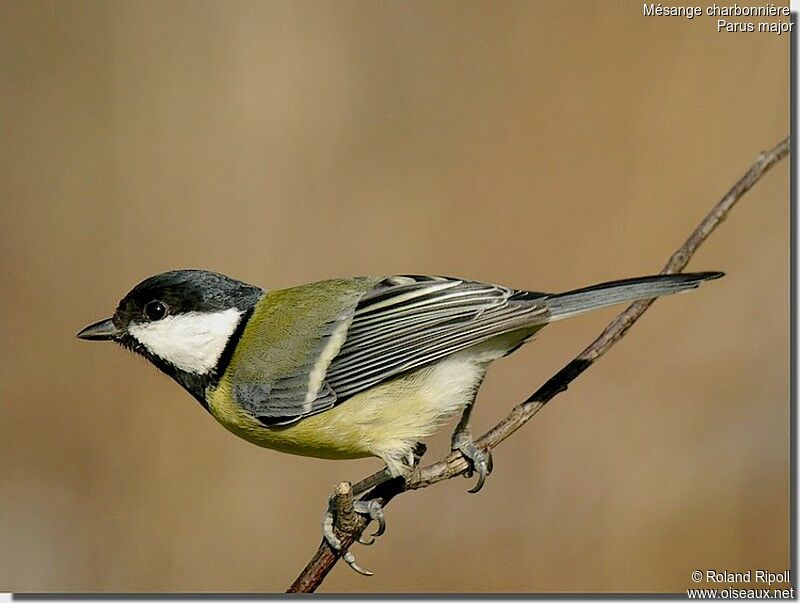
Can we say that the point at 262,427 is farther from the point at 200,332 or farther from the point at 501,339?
the point at 501,339

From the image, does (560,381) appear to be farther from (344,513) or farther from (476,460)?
(344,513)

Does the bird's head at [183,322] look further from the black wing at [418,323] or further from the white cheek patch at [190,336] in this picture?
the black wing at [418,323]

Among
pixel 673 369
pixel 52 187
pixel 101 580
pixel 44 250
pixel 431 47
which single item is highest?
pixel 431 47

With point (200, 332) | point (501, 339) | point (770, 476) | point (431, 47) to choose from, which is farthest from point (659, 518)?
point (431, 47)

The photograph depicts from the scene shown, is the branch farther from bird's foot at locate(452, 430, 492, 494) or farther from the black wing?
the black wing

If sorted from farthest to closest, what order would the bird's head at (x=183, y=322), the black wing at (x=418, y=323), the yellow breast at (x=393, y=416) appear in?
the bird's head at (x=183, y=322)
the yellow breast at (x=393, y=416)
the black wing at (x=418, y=323)

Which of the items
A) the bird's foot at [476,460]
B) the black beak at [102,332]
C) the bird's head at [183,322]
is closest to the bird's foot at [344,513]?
the bird's foot at [476,460]

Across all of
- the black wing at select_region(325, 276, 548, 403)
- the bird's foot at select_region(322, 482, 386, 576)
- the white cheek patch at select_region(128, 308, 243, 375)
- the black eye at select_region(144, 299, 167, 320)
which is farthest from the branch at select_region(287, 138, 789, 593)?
the black eye at select_region(144, 299, 167, 320)
